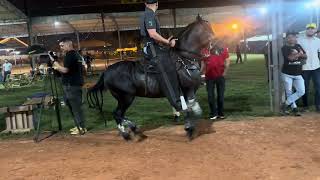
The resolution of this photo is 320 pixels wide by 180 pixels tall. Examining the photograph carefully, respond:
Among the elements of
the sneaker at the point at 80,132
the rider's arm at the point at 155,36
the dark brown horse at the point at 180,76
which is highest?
the rider's arm at the point at 155,36

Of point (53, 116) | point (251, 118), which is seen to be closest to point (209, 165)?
point (251, 118)

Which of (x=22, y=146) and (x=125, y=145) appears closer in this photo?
(x=125, y=145)

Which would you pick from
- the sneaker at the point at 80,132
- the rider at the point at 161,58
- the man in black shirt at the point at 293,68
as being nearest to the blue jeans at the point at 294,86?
the man in black shirt at the point at 293,68

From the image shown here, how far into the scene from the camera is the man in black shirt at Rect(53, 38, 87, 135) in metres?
9.42

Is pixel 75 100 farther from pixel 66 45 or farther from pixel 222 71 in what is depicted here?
pixel 222 71

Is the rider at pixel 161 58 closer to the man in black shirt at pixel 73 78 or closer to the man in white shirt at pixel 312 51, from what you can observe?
the man in black shirt at pixel 73 78

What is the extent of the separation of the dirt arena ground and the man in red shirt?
88 centimetres

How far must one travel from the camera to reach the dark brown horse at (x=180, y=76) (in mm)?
8305

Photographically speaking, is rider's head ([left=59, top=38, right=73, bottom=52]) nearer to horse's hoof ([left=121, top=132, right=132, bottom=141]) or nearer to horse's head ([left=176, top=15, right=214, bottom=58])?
horse's hoof ([left=121, top=132, right=132, bottom=141])

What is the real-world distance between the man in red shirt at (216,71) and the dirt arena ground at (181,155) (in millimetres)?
879

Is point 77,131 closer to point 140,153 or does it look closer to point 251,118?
point 140,153

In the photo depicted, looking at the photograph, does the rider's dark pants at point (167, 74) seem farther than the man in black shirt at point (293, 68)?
No

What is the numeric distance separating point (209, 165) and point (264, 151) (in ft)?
3.71

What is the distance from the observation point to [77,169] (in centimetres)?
682
